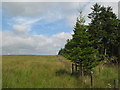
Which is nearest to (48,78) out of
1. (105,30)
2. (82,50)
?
(82,50)

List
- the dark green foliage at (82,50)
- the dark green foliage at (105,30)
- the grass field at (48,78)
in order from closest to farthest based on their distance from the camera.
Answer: the grass field at (48,78)
the dark green foliage at (82,50)
the dark green foliage at (105,30)

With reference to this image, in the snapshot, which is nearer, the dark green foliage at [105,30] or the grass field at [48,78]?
the grass field at [48,78]

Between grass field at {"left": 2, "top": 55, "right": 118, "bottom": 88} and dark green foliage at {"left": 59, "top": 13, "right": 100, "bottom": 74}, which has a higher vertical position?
dark green foliage at {"left": 59, "top": 13, "right": 100, "bottom": 74}

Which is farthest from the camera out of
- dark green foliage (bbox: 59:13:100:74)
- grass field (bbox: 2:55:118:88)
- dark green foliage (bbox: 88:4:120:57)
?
dark green foliage (bbox: 88:4:120:57)

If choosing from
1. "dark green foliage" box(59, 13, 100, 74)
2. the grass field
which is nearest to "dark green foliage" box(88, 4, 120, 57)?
the grass field

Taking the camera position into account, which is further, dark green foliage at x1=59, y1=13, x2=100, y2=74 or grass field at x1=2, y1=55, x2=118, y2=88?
dark green foliage at x1=59, y1=13, x2=100, y2=74

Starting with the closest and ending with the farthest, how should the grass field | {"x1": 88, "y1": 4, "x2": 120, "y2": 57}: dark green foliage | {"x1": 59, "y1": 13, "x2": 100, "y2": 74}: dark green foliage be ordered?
the grass field
{"x1": 59, "y1": 13, "x2": 100, "y2": 74}: dark green foliage
{"x1": 88, "y1": 4, "x2": 120, "y2": 57}: dark green foliage

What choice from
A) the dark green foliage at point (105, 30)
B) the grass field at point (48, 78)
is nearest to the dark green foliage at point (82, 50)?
the grass field at point (48, 78)

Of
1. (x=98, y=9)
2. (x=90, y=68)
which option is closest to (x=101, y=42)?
(x=98, y=9)

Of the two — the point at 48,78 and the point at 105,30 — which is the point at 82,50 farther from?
the point at 105,30

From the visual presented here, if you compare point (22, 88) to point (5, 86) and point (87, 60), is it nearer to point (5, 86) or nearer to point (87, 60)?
point (5, 86)

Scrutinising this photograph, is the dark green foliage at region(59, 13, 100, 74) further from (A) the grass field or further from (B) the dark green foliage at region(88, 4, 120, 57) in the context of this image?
(B) the dark green foliage at region(88, 4, 120, 57)

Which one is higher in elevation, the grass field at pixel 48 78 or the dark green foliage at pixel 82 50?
the dark green foliage at pixel 82 50

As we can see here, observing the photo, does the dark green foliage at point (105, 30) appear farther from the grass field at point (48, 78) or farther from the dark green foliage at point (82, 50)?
the dark green foliage at point (82, 50)
